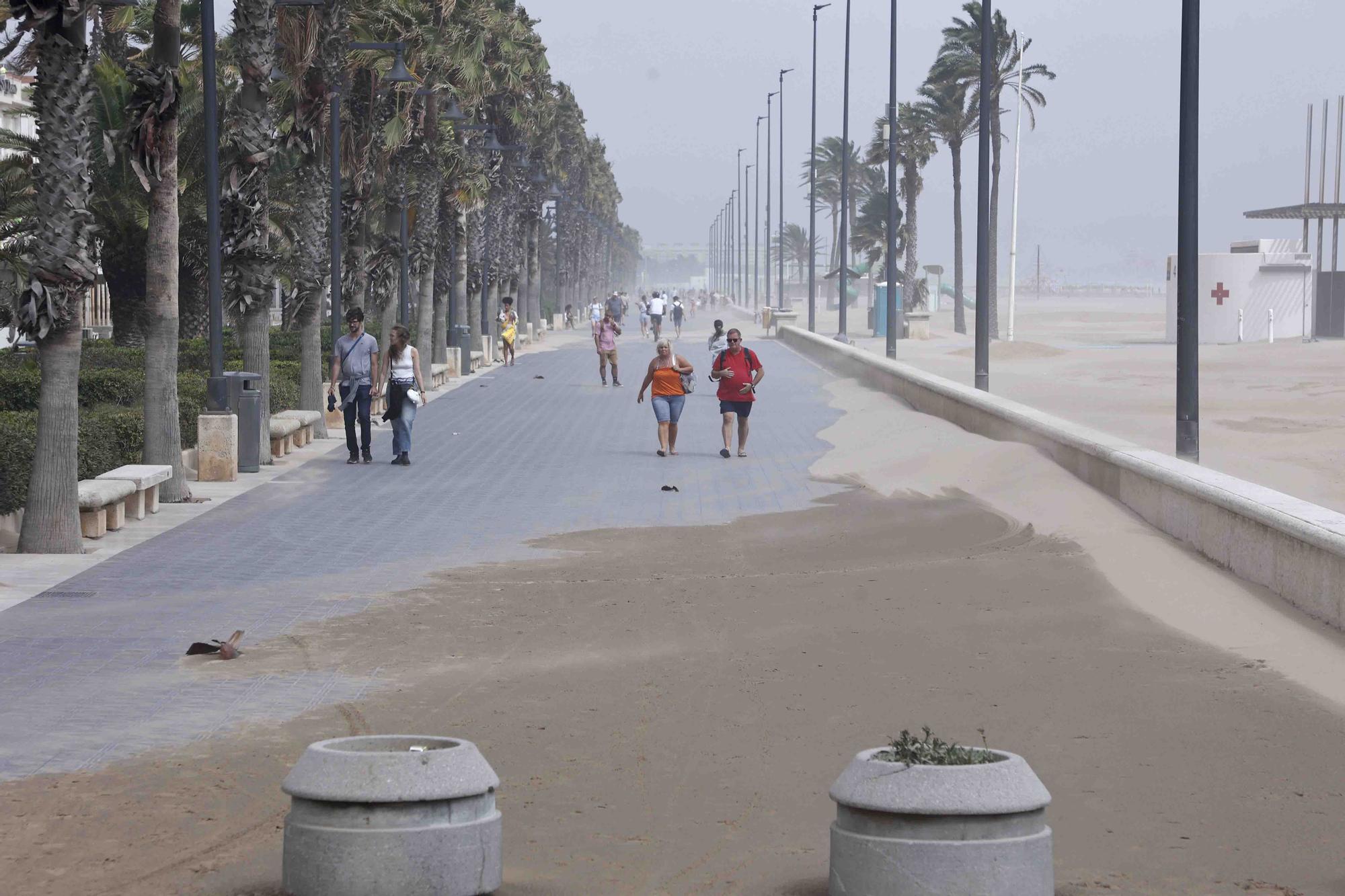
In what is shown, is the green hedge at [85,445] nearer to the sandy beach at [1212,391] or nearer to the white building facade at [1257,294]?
the sandy beach at [1212,391]

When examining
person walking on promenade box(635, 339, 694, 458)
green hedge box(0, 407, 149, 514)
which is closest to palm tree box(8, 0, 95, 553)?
green hedge box(0, 407, 149, 514)

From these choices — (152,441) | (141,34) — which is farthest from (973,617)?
(141,34)

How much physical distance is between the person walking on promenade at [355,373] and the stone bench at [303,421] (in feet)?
5.51

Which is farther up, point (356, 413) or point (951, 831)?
point (356, 413)

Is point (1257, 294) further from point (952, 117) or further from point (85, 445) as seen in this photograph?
point (85, 445)

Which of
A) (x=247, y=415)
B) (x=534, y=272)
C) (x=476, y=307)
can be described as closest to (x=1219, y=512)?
(x=247, y=415)

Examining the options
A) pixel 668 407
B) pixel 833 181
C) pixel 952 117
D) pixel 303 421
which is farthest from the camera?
pixel 833 181

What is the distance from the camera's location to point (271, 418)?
23938 millimetres

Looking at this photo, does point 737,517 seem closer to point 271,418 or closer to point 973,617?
point 973,617

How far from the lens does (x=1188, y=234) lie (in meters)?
16.8

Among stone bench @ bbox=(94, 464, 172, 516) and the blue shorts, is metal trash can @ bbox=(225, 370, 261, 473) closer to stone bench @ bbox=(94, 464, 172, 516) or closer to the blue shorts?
stone bench @ bbox=(94, 464, 172, 516)

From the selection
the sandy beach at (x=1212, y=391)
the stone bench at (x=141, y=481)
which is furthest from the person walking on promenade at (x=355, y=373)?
the sandy beach at (x=1212, y=391)

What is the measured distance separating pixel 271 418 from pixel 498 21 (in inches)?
944

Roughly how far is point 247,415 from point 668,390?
16.7 feet
